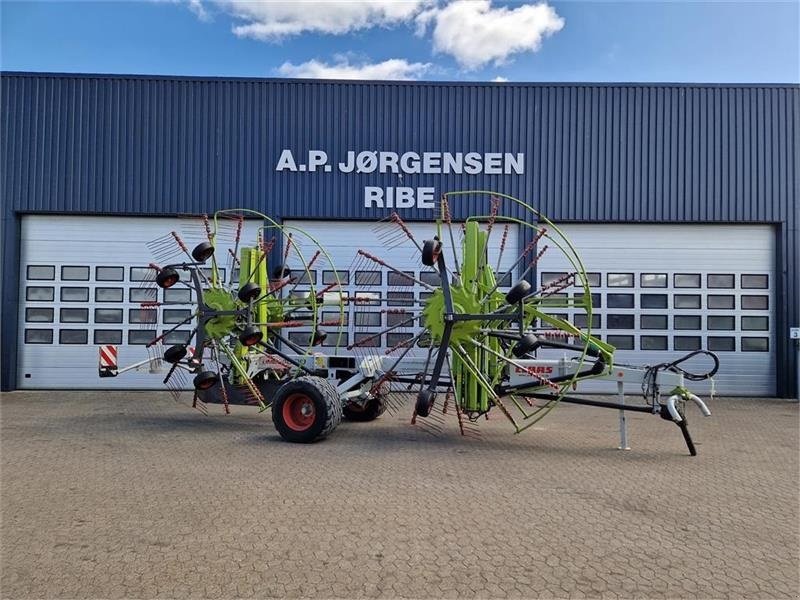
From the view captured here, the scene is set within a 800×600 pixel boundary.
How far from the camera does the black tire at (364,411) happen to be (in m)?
10.6

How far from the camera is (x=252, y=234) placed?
15359 mm

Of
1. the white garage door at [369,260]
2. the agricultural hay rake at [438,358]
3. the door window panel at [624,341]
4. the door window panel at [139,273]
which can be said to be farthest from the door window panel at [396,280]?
the door window panel at [139,273]

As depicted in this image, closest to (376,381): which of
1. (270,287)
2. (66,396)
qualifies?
(270,287)

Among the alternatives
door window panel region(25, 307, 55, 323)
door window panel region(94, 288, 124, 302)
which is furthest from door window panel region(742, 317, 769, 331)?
door window panel region(25, 307, 55, 323)

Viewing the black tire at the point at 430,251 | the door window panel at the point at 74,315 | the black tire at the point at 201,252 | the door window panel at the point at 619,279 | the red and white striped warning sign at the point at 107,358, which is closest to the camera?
the black tire at the point at 430,251

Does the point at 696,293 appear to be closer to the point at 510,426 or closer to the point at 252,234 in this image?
the point at 510,426

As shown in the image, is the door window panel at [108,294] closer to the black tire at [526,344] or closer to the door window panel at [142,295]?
the door window panel at [142,295]

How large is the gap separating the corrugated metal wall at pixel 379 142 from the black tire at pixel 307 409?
7221 mm

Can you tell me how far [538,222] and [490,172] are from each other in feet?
5.19

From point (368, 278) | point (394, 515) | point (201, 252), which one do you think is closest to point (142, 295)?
point (368, 278)

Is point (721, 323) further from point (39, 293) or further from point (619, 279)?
point (39, 293)

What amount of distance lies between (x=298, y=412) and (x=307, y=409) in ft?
0.48

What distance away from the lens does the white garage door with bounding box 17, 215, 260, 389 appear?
15.0 meters

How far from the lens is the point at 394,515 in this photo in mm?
5582
